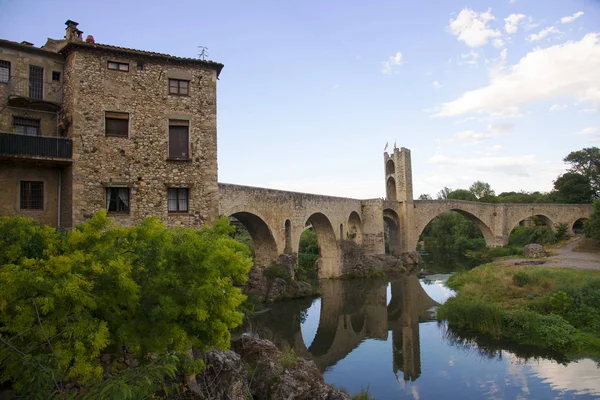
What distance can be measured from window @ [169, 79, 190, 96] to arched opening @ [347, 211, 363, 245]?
79.8ft

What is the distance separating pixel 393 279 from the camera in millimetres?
29516

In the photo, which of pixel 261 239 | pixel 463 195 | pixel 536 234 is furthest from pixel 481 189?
pixel 261 239

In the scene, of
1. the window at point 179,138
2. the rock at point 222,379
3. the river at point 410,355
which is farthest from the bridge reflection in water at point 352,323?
the window at point 179,138

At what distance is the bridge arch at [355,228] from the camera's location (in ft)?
112

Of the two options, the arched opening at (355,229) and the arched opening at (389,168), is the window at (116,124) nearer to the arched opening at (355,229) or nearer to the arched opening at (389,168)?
the arched opening at (355,229)

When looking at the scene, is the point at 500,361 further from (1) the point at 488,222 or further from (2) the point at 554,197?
(2) the point at 554,197

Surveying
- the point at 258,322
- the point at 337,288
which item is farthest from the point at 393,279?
the point at 258,322

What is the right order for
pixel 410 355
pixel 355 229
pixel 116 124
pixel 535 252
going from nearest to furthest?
pixel 116 124 → pixel 410 355 → pixel 535 252 → pixel 355 229

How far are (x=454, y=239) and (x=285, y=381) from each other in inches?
1833

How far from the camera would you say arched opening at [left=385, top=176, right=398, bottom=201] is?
130 feet

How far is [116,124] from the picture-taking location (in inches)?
412

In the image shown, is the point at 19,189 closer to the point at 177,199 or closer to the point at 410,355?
the point at 177,199

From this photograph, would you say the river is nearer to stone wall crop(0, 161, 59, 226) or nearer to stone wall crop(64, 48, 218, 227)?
stone wall crop(64, 48, 218, 227)

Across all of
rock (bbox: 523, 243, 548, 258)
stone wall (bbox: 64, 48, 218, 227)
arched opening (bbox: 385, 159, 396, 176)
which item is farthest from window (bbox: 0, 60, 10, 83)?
rock (bbox: 523, 243, 548, 258)
